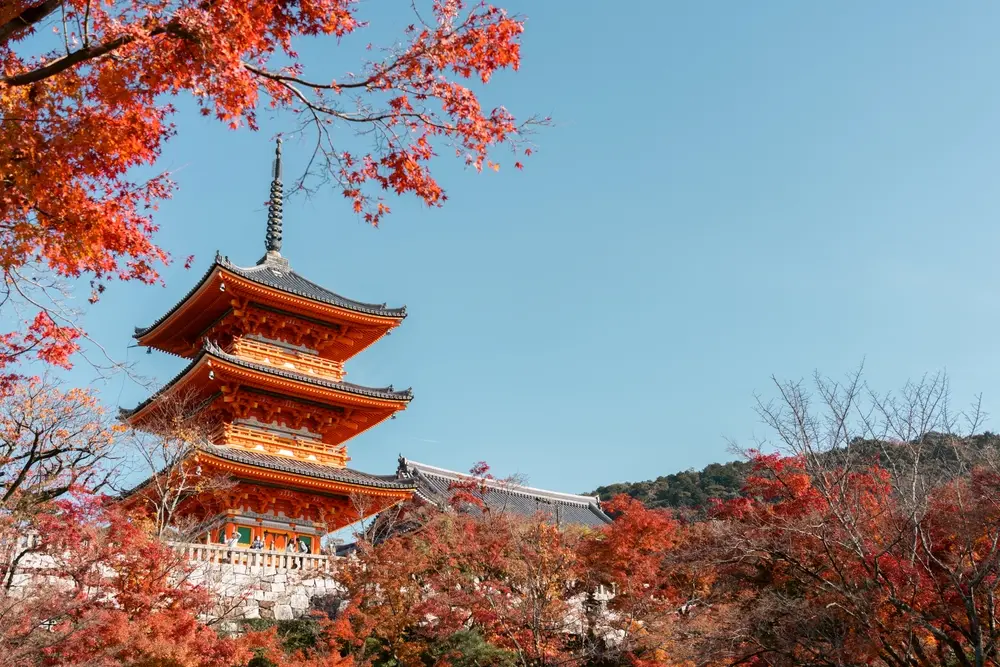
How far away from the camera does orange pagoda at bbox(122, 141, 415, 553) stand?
65.4 feet

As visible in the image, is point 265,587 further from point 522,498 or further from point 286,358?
point 522,498

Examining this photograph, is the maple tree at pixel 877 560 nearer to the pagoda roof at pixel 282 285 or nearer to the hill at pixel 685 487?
the pagoda roof at pixel 282 285

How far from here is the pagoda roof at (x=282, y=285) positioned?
22109 mm

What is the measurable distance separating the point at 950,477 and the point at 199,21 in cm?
1136

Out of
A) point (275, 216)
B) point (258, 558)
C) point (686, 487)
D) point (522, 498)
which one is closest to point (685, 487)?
point (686, 487)

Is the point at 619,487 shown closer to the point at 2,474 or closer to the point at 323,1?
the point at 2,474

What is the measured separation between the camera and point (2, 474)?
40.4ft

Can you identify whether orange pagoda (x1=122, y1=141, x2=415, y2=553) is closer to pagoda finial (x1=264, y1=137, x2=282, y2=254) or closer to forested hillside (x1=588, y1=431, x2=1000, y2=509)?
pagoda finial (x1=264, y1=137, x2=282, y2=254)

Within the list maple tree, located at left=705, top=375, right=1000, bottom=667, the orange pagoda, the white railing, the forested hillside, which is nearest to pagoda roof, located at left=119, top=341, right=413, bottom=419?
the orange pagoda

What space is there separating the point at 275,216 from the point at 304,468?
403 inches

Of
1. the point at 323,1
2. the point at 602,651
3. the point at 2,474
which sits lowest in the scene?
the point at 602,651

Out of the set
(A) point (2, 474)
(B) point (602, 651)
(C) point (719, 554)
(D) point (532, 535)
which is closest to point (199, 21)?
(A) point (2, 474)

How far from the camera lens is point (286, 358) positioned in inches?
903

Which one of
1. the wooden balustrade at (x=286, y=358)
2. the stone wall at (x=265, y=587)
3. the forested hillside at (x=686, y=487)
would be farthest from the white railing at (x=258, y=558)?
the forested hillside at (x=686, y=487)
